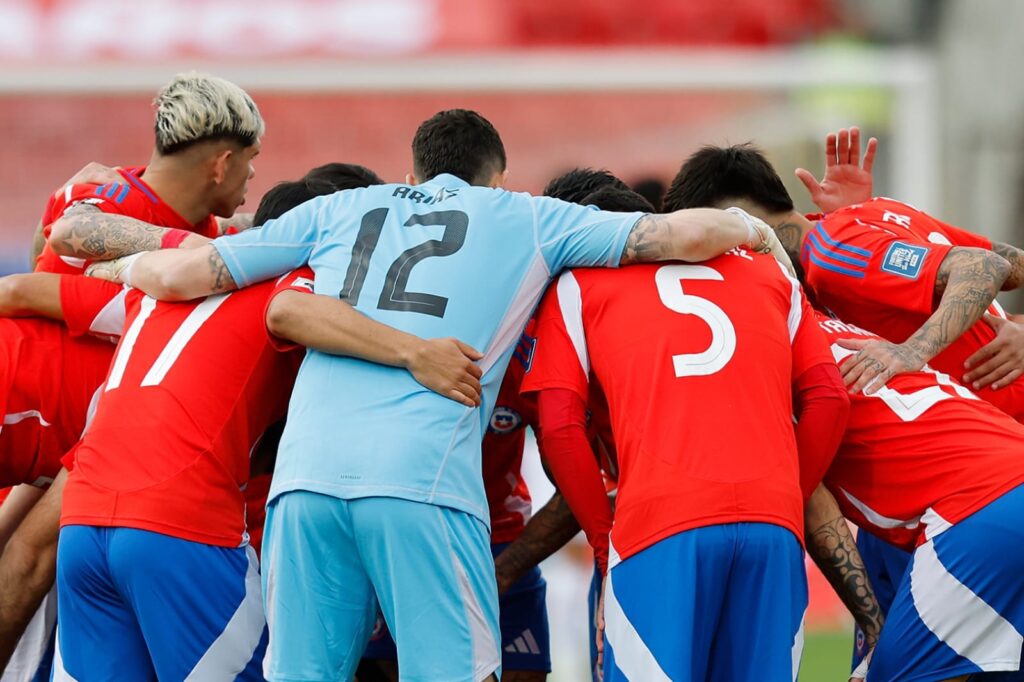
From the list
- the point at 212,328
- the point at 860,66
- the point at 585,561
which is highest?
the point at 212,328

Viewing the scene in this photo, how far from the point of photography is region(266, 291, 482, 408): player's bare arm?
3699mm

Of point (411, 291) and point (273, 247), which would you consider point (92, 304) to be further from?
point (411, 291)

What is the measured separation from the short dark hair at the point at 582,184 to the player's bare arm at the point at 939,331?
39.4 inches

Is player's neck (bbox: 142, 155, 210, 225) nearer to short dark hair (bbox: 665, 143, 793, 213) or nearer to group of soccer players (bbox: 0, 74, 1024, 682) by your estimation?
group of soccer players (bbox: 0, 74, 1024, 682)

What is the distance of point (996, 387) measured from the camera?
14.9 feet

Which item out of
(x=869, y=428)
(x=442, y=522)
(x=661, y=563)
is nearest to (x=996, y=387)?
(x=869, y=428)

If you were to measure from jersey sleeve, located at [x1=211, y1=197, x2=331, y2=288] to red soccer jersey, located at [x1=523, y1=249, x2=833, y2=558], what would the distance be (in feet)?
2.51

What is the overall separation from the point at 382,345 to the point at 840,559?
5.23 ft

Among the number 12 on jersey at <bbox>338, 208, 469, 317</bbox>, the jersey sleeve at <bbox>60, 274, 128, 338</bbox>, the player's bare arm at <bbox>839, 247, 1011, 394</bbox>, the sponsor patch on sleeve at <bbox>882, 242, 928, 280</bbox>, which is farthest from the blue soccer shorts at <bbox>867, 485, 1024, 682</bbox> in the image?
the jersey sleeve at <bbox>60, 274, 128, 338</bbox>

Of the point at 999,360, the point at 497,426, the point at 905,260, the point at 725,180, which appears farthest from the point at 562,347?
the point at 999,360

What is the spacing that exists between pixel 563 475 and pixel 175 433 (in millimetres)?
1171

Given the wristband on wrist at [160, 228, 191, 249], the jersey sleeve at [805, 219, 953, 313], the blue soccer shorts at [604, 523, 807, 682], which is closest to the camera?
the blue soccer shorts at [604, 523, 807, 682]

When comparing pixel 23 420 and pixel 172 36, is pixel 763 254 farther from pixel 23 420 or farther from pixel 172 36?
pixel 172 36

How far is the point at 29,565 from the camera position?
4.52 m
